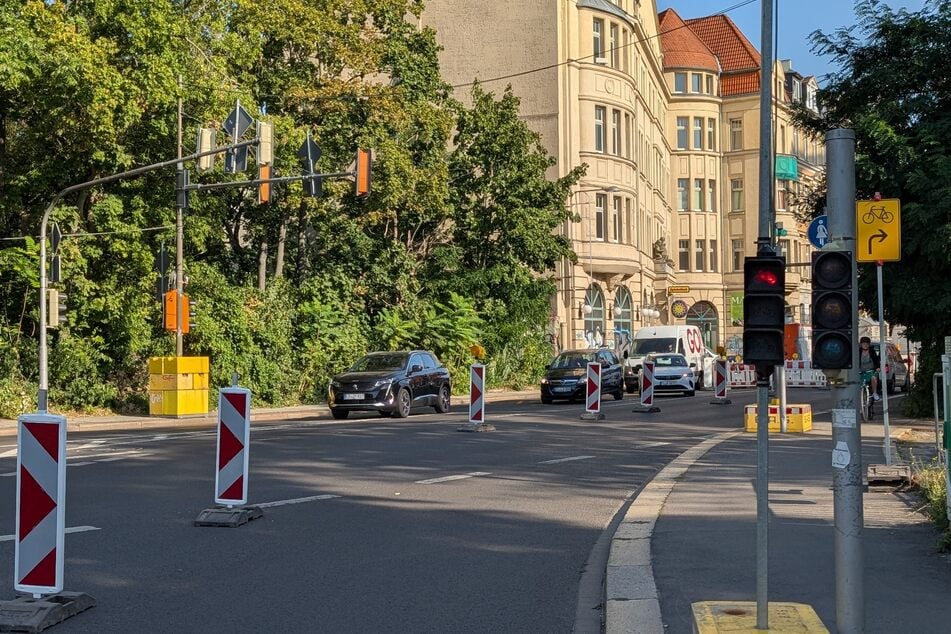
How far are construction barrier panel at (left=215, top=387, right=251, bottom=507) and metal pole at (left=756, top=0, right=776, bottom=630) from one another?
13.7 feet

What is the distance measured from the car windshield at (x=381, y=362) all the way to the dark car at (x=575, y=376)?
695 centimetres

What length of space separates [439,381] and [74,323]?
9.35 metres

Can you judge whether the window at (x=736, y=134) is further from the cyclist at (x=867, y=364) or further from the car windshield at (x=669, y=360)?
the cyclist at (x=867, y=364)

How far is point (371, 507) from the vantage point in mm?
11359

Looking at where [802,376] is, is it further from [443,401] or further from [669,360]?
[443,401]

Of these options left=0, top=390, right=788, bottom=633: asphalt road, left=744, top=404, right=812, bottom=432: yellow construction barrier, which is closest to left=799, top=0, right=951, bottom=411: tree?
left=744, top=404, right=812, bottom=432: yellow construction barrier

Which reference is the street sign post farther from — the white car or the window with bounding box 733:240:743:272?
the window with bounding box 733:240:743:272

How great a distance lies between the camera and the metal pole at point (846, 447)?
5.46m

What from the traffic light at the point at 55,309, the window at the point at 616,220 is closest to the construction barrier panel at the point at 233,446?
the traffic light at the point at 55,309

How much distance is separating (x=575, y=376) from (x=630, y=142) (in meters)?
23.3

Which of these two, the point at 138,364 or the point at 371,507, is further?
the point at 138,364

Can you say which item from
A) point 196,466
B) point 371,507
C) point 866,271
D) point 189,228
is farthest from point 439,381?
point 371,507

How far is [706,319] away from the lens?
7631 centimetres

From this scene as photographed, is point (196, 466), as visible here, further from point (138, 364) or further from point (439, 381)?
point (138, 364)
